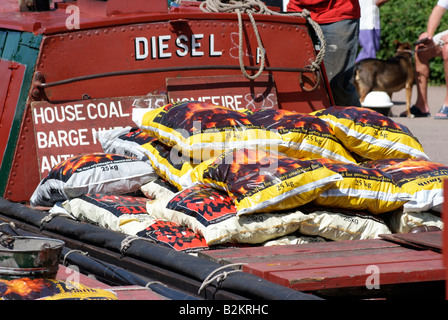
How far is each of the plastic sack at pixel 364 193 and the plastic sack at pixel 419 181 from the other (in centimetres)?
4

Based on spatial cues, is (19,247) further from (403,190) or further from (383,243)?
(403,190)

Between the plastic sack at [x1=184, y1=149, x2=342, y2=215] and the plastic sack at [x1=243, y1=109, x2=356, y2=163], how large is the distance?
568 mm

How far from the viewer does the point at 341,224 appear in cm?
381

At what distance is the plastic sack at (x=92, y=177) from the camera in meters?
4.33

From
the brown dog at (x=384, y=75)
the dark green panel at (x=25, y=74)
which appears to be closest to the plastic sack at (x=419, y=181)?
the dark green panel at (x=25, y=74)

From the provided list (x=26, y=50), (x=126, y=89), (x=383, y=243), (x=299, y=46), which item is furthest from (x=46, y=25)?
(x=383, y=243)

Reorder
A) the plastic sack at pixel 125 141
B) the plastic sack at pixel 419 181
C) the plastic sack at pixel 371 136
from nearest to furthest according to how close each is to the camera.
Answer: the plastic sack at pixel 419 181
the plastic sack at pixel 371 136
the plastic sack at pixel 125 141

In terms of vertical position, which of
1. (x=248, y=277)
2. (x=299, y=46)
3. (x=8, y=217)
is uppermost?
(x=299, y=46)

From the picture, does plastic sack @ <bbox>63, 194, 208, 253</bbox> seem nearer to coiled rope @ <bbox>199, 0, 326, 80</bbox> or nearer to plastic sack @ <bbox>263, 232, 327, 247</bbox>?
plastic sack @ <bbox>263, 232, 327, 247</bbox>

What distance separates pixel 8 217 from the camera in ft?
14.4

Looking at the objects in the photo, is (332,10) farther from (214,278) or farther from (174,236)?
(214,278)

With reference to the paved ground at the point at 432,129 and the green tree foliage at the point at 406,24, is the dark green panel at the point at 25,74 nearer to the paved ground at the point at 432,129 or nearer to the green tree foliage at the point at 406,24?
the paved ground at the point at 432,129

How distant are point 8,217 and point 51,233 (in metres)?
0.49

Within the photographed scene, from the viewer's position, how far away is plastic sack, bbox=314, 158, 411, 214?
12.6 feet
